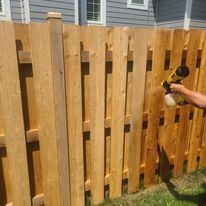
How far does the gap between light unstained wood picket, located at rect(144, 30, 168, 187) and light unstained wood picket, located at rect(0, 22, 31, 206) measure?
145 centimetres

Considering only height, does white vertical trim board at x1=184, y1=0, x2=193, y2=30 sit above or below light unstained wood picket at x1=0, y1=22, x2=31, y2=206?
above

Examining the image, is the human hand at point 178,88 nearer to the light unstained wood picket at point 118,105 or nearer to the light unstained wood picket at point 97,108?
the light unstained wood picket at point 118,105

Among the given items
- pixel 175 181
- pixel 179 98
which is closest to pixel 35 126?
pixel 179 98

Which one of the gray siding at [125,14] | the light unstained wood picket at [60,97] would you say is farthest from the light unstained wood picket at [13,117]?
the gray siding at [125,14]

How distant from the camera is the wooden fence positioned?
1.88m

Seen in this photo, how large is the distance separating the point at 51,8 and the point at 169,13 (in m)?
4.93

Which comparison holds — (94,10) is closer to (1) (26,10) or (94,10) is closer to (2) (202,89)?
(1) (26,10)

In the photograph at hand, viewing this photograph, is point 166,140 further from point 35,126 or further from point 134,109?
point 35,126

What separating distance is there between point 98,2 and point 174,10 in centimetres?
331

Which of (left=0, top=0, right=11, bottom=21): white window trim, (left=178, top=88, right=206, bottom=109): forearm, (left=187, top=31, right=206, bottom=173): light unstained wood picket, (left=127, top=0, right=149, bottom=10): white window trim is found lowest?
(left=187, top=31, right=206, bottom=173): light unstained wood picket

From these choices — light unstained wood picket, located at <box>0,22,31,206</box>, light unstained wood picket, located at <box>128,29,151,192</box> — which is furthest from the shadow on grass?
light unstained wood picket, located at <box>0,22,31,206</box>

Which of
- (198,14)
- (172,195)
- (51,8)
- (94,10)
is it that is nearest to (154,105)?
(172,195)

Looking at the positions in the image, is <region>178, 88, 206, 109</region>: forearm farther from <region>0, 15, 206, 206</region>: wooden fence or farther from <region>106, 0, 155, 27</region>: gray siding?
<region>106, 0, 155, 27</region>: gray siding

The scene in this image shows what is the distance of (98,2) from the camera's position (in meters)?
7.34
